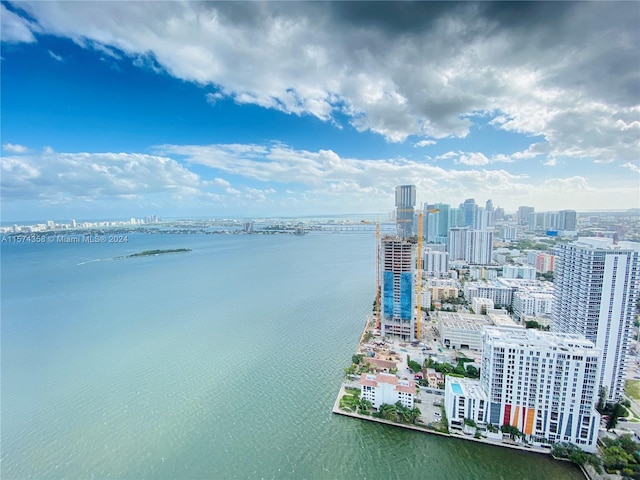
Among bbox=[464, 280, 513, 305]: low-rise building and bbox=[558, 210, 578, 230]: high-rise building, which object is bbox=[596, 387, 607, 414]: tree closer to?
bbox=[464, 280, 513, 305]: low-rise building

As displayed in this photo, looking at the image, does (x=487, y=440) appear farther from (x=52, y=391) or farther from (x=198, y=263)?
(x=198, y=263)

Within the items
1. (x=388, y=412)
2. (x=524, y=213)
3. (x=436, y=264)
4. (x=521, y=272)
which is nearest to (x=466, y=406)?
(x=388, y=412)

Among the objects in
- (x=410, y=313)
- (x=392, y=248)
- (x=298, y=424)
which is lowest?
(x=298, y=424)

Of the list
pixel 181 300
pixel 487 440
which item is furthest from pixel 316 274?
pixel 487 440

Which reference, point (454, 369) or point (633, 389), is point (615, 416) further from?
point (454, 369)

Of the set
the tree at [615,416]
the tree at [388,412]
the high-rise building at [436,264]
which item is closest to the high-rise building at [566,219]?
the high-rise building at [436,264]
